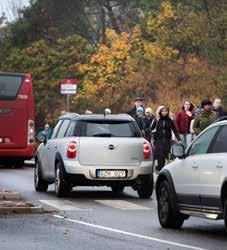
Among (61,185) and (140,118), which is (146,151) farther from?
(140,118)

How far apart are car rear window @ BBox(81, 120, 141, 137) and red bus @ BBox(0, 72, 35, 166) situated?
42.0ft

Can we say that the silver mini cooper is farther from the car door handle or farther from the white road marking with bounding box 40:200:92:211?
the car door handle

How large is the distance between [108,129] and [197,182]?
22.2 ft

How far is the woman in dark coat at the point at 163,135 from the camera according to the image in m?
24.2

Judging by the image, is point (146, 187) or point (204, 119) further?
point (204, 119)

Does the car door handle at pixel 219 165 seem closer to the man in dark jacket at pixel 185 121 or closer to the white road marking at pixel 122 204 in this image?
the white road marking at pixel 122 204

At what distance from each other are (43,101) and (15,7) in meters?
27.1

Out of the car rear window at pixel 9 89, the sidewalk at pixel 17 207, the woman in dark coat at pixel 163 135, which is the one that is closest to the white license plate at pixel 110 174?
the sidewalk at pixel 17 207

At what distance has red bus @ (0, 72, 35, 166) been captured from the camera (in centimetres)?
3259

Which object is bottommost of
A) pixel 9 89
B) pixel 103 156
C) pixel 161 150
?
pixel 161 150

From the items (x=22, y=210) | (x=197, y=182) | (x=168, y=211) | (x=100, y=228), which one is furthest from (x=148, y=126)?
(x=197, y=182)

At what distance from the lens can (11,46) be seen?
77.1 metres

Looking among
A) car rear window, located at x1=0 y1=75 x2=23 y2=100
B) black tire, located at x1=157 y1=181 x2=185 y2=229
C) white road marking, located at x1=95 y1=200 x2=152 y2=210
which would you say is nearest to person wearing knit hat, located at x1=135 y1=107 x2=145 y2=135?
car rear window, located at x1=0 y1=75 x2=23 y2=100

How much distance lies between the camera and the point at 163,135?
2438 centimetres
